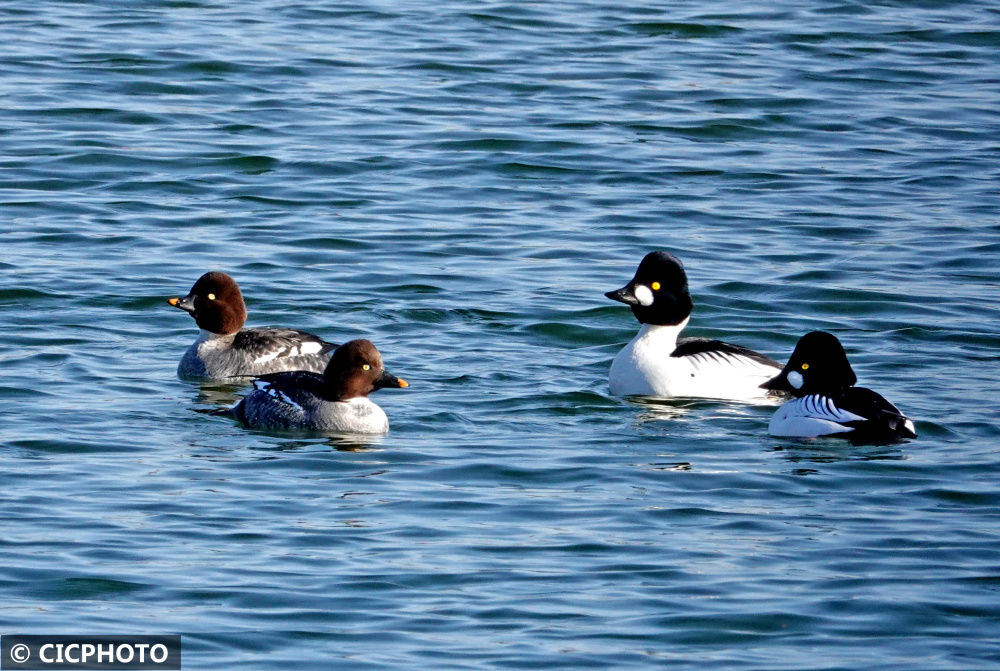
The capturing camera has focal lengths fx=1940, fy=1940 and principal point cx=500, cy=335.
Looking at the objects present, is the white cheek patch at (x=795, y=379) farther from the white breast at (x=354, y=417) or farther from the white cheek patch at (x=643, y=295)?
the white breast at (x=354, y=417)

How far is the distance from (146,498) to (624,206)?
9.00 metres

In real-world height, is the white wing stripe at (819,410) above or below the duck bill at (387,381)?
below

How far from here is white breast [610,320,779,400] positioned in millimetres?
12984

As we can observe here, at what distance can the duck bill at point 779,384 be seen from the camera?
502 inches

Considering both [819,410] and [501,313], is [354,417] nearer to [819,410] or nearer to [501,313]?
[819,410]

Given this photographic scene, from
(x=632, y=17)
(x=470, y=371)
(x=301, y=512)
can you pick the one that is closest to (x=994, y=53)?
(x=632, y=17)

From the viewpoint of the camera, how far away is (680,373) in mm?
13250

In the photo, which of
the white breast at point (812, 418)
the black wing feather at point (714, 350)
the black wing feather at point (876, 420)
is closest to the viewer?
the black wing feather at point (876, 420)

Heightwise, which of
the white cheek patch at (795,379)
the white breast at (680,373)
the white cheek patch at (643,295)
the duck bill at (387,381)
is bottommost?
the white breast at (680,373)

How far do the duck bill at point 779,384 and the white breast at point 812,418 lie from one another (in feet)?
2.54

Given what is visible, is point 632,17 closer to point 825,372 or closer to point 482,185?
point 482,185

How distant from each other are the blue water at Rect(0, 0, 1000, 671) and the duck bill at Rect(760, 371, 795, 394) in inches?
19.9

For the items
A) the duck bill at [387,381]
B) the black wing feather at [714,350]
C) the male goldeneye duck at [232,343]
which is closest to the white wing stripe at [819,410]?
the black wing feather at [714,350]
